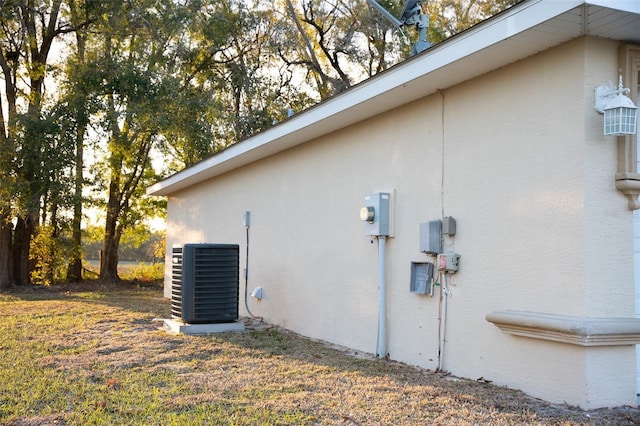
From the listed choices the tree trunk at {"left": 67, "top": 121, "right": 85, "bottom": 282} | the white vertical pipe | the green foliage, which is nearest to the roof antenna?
the white vertical pipe

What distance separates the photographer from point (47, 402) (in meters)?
4.52

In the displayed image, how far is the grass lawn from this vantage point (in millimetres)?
4070

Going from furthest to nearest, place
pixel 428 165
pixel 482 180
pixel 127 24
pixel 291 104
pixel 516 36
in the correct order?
pixel 291 104 → pixel 127 24 → pixel 428 165 → pixel 482 180 → pixel 516 36

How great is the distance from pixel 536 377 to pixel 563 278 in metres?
0.75

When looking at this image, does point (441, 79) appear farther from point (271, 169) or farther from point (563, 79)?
point (271, 169)

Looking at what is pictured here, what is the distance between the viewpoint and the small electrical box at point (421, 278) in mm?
5707

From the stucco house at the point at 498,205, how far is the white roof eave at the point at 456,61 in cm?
1

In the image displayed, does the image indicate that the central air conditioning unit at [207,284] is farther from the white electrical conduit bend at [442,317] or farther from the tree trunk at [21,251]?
the tree trunk at [21,251]

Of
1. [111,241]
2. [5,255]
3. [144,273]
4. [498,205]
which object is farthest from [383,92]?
[144,273]

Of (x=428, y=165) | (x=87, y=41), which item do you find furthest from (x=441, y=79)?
(x=87, y=41)

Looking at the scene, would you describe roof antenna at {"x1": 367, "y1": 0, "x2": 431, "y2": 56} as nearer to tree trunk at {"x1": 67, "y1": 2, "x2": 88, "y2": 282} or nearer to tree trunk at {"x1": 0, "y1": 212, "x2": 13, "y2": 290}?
tree trunk at {"x1": 67, "y1": 2, "x2": 88, "y2": 282}

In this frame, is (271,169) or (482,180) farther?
(271,169)

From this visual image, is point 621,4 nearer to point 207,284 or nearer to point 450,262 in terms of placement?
point 450,262

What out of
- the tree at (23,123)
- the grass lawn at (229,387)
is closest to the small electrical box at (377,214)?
the grass lawn at (229,387)
